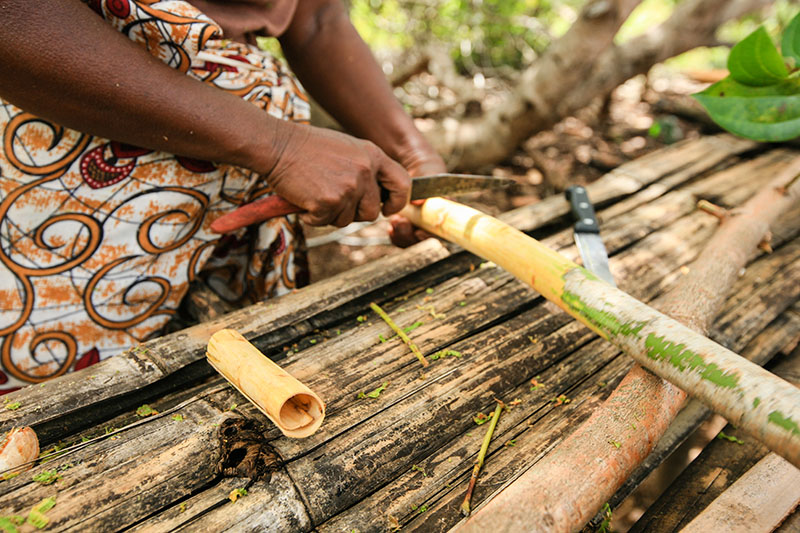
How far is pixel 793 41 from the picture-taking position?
1565 millimetres

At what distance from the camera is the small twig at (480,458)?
1051 millimetres

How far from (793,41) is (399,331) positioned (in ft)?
4.77

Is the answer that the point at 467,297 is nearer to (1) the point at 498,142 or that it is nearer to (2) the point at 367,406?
(2) the point at 367,406

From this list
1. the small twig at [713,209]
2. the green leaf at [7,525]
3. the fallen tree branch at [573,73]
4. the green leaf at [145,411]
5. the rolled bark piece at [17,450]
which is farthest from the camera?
the fallen tree branch at [573,73]

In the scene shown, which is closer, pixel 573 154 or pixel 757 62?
pixel 757 62

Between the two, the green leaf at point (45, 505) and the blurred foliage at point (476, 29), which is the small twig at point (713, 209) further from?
the blurred foliage at point (476, 29)

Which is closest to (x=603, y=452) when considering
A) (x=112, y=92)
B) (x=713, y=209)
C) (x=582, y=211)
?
(x=582, y=211)

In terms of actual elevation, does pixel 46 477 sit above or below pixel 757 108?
below

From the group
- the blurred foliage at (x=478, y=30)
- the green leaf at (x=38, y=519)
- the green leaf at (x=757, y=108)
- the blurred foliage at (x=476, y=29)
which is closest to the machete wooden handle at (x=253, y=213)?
the green leaf at (x=38, y=519)

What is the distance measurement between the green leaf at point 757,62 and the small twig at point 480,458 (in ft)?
3.97

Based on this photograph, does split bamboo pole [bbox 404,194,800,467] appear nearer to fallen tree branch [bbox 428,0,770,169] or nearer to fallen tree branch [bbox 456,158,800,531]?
fallen tree branch [bbox 456,158,800,531]

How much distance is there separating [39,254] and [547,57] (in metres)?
3.11

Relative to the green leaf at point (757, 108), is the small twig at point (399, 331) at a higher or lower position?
lower

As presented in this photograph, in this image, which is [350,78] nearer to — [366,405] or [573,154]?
[366,405]
